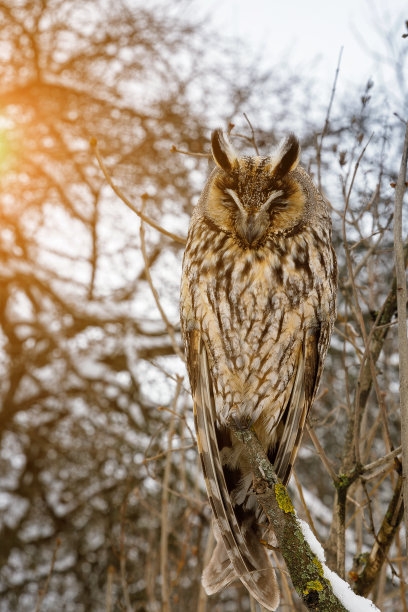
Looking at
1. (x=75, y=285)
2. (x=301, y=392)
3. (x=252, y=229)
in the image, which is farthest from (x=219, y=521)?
(x=75, y=285)

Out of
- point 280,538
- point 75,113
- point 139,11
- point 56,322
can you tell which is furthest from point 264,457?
point 139,11

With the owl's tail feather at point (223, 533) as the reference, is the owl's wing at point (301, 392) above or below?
above

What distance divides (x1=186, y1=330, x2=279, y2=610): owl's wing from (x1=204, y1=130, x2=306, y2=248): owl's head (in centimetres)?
Result: 41

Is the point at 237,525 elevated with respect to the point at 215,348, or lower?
→ lower

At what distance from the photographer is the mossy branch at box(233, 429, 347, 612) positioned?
46.0 inches

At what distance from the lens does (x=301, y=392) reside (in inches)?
71.7

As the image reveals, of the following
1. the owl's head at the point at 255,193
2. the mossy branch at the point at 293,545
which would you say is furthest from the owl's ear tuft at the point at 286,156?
the mossy branch at the point at 293,545

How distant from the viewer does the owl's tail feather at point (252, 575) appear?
1.61 m

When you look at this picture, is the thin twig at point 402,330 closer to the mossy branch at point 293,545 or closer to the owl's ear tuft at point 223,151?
the mossy branch at point 293,545

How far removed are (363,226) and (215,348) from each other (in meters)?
0.86

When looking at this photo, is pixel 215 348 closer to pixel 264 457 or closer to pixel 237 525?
pixel 264 457

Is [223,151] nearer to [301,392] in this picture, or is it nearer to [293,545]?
[301,392]

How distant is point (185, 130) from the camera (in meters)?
5.68

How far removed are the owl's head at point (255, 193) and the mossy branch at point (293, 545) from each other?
0.67 metres
